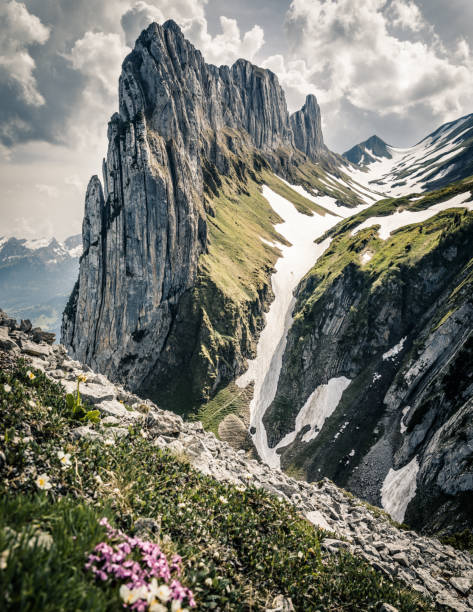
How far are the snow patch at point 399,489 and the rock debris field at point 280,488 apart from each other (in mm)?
13337

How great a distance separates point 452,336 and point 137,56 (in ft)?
312

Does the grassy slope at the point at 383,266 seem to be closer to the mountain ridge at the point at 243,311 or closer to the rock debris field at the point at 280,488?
the mountain ridge at the point at 243,311

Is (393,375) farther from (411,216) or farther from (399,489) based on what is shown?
(411,216)

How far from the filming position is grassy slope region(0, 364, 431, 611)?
284 centimetres

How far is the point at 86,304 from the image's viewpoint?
63812mm

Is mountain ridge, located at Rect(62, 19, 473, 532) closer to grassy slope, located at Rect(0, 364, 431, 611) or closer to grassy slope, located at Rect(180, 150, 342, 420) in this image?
grassy slope, located at Rect(180, 150, 342, 420)

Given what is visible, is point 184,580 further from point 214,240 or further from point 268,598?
point 214,240

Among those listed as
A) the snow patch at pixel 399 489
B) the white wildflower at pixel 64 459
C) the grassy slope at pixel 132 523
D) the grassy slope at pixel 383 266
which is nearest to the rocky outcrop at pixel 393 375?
the snow patch at pixel 399 489

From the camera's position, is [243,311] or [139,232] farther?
[243,311]

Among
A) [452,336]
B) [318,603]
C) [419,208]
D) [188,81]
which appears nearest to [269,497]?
[318,603]

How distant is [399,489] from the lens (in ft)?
97.8

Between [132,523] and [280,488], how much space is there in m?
10.5

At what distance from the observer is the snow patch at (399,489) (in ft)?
91.0

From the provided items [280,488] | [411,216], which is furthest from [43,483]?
[411,216]
